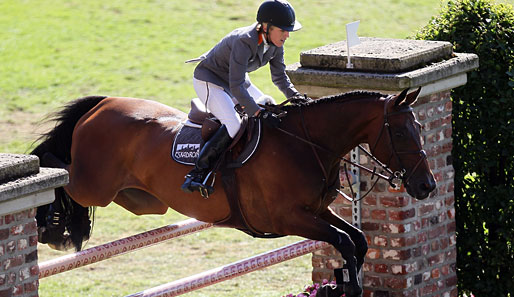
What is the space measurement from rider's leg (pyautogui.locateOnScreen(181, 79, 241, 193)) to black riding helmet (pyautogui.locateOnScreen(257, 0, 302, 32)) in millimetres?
655

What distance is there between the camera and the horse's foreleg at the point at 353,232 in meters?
6.92

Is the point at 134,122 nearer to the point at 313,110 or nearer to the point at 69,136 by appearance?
the point at 69,136

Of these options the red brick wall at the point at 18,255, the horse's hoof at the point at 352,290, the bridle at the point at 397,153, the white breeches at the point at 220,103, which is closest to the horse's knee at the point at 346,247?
the horse's hoof at the point at 352,290

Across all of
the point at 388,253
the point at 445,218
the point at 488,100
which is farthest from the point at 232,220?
the point at 488,100

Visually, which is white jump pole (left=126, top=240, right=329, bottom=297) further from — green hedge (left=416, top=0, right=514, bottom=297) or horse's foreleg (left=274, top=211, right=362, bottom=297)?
green hedge (left=416, top=0, right=514, bottom=297)

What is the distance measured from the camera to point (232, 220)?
7258mm

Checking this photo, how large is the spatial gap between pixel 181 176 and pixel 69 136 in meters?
1.34

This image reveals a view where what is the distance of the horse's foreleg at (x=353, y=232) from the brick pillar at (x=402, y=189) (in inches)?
17.5

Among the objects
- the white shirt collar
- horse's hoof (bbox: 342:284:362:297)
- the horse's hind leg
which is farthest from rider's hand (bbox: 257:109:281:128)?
the horse's hind leg

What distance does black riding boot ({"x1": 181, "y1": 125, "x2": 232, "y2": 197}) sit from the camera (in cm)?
704

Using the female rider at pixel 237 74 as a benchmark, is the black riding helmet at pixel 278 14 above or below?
above

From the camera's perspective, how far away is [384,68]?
7.36 meters

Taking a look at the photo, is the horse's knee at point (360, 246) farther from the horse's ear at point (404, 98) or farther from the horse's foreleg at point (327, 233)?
the horse's ear at point (404, 98)

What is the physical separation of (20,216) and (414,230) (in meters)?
2.99
